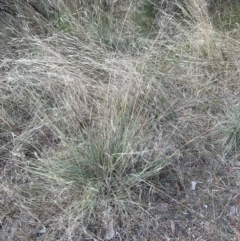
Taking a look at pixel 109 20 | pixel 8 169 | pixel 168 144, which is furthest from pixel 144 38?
pixel 8 169

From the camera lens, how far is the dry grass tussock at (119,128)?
170cm

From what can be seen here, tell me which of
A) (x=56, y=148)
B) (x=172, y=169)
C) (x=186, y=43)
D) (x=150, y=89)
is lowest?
(x=56, y=148)

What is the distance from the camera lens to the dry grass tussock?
170 centimetres

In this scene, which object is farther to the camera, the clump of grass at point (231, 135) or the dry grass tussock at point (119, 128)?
the clump of grass at point (231, 135)

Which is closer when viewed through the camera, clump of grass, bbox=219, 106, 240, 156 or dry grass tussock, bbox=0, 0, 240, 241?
dry grass tussock, bbox=0, 0, 240, 241

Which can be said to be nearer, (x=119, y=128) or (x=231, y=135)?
(x=119, y=128)

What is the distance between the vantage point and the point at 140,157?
180cm

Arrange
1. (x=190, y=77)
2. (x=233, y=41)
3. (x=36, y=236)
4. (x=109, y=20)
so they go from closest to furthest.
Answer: (x=36, y=236), (x=190, y=77), (x=233, y=41), (x=109, y=20)

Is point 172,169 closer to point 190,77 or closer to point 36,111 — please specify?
point 190,77

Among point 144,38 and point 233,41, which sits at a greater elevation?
point 233,41

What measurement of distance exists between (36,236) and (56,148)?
47 cm

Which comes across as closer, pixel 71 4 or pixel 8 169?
pixel 8 169

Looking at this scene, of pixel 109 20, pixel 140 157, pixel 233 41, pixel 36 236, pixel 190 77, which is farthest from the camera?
pixel 109 20

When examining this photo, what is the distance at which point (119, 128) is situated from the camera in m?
1.82
